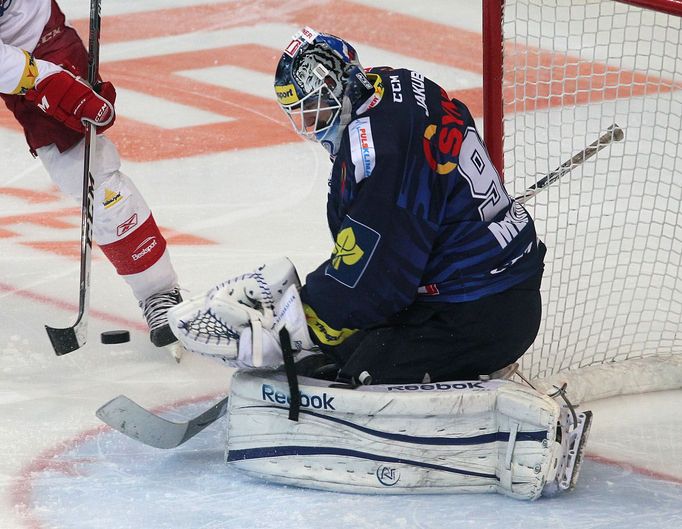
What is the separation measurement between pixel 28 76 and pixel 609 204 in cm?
185

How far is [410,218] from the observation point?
239 cm

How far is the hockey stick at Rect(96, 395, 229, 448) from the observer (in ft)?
8.61

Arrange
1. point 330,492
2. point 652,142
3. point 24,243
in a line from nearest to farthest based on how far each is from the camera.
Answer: point 330,492 < point 652,142 < point 24,243

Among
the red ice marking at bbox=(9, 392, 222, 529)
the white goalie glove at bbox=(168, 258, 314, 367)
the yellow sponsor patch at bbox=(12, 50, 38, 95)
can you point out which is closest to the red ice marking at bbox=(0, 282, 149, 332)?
the red ice marking at bbox=(9, 392, 222, 529)

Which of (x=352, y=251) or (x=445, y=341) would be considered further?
(x=445, y=341)

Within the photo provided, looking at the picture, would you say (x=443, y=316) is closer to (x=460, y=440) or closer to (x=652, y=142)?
(x=460, y=440)

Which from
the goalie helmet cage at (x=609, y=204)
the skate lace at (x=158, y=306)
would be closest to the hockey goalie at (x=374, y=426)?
the goalie helmet cage at (x=609, y=204)

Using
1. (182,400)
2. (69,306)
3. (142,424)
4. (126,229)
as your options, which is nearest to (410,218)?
(142,424)

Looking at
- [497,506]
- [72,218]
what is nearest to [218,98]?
[72,218]

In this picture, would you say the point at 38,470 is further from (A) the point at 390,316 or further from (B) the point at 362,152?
(B) the point at 362,152

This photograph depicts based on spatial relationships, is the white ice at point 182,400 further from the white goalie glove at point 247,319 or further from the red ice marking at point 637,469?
the white goalie glove at point 247,319

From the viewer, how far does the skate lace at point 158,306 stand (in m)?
3.22

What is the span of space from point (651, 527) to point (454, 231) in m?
0.67

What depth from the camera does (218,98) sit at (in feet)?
17.5
